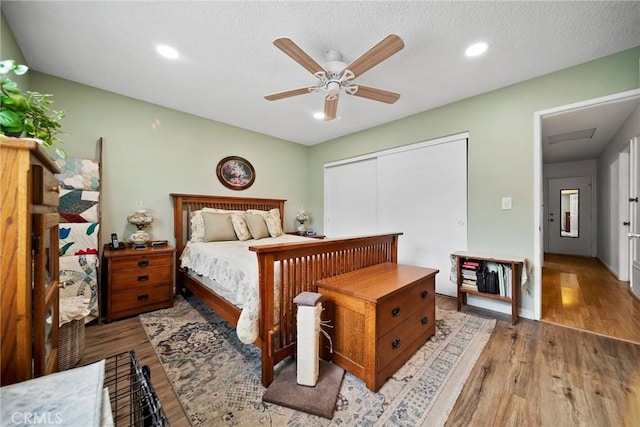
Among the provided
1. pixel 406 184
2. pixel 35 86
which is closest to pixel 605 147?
pixel 406 184

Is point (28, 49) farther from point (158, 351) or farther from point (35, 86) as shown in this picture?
point (158, 351)

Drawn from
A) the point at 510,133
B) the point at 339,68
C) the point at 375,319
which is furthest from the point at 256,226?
the point at 510,133

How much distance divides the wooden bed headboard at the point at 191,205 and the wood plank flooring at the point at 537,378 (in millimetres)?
1244

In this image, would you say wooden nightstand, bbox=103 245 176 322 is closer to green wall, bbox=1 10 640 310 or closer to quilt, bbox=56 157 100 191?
green wall, bbox=1 10 640 310

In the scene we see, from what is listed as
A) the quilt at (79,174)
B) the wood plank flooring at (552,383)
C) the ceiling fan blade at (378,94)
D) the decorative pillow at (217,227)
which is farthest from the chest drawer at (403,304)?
the quilt at (79,174)

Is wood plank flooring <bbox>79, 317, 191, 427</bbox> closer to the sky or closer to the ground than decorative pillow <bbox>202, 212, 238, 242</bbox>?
closer to the ground

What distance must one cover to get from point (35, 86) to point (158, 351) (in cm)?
286

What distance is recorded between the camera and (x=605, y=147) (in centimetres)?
465

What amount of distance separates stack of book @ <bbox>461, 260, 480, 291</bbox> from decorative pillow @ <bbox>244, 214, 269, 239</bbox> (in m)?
2.55

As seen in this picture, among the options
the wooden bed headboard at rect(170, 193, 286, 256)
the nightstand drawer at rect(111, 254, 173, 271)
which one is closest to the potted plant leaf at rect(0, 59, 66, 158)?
the nightstand drawer at rect(111, 254, 173, 271)

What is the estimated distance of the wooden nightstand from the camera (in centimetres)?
248

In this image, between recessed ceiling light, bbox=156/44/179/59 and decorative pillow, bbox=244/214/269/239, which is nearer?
recessed ceiling light, bbox=156/44/179/59

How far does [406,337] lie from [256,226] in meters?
2.35

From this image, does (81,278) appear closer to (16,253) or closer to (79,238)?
(79,238)
